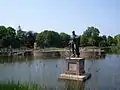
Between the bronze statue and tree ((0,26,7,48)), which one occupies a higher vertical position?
tree ((0,26,7,48))

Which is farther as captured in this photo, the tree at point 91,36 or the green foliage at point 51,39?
the tree at point 91,36

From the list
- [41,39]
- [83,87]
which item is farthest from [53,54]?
[83,87]

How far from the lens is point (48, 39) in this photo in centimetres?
9788

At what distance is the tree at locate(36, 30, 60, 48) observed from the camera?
96562mm

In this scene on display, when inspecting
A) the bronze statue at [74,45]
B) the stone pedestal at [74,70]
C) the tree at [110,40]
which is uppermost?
the tree at [110,40]

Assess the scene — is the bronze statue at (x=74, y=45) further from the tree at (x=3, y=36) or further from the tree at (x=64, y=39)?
the tree at (x=64, y=39)

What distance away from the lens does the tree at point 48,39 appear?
96.6 meters

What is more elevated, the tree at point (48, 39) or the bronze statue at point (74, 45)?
the tree at point (48, 39)

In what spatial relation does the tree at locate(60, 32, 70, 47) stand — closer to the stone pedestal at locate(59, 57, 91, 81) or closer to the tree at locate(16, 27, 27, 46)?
the tree at locate(16, 27, 27, 46)

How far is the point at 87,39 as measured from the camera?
103375mm

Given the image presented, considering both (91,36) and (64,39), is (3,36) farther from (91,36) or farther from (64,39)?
(91,36)

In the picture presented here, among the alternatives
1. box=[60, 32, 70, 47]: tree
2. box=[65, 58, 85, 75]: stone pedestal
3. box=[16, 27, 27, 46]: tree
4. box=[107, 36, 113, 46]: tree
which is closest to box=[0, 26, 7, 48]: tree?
box=[16, 27, 27, 46]: tree

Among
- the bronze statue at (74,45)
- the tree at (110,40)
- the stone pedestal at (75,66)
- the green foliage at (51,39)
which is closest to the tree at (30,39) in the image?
the green foliage at (51,39)

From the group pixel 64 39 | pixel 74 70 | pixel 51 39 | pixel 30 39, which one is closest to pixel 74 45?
pixel 74 70
